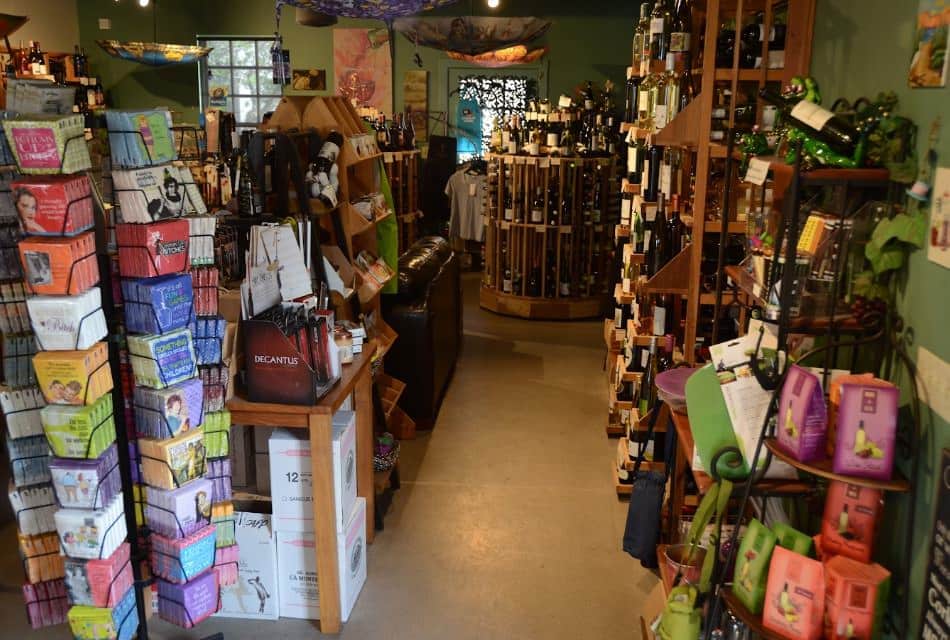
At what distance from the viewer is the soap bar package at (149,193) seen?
240cm

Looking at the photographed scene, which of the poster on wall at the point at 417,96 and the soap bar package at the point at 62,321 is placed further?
the poster on wall at the point at 417,96

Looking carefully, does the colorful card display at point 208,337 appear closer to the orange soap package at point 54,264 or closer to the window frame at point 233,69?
the orange soap package at point 54,264

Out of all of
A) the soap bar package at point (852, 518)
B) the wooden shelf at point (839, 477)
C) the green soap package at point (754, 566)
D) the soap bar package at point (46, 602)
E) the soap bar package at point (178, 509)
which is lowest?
the soap bar package at point (46, 602)

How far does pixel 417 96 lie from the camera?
36.3 ft

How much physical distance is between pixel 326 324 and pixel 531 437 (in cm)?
240

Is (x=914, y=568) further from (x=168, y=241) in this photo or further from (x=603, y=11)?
(x=603, y=11)

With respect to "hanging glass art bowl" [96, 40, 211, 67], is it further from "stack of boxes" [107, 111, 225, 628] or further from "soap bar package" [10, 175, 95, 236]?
"soap bar package" [10, 175, 95, 236]

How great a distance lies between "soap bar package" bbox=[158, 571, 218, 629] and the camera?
2.64m

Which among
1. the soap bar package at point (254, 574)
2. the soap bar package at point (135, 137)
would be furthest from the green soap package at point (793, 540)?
the soap bar package at point (135, 137)

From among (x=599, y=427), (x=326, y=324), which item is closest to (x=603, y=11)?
(x=599, y=427)

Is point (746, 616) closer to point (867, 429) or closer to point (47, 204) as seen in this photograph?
point (867, 429)

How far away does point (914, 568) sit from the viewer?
1.97 meters

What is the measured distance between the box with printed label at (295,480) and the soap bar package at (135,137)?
45.5 inches

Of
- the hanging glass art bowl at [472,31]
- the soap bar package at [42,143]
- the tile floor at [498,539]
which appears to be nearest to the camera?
the soap bar package at [42,143]
